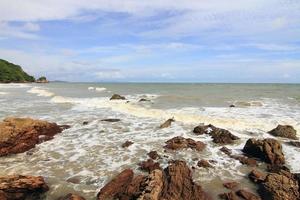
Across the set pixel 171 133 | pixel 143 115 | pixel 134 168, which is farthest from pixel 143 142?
pixel 143 115

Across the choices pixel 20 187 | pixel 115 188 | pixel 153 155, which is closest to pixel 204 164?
pixel 153 155

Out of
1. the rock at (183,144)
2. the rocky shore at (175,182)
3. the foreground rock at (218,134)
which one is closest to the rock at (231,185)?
the rocky shore at (175,182)

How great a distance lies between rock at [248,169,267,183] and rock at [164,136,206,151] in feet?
9.81

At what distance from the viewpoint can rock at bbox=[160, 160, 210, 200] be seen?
316 inches

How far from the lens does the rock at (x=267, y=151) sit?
430 inches

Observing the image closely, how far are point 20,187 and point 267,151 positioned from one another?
7.92 m

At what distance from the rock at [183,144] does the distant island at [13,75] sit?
114m

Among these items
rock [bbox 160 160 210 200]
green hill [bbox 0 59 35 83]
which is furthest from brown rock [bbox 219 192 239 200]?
green hill [bbox 0 59 35 83]

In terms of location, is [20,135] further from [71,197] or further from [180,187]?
[180,187]

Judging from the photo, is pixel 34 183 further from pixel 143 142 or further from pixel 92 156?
pixel 143 142

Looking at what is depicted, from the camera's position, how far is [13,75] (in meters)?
124

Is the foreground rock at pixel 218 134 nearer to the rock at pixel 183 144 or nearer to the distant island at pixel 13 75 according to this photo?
the rock at pixel 183 144

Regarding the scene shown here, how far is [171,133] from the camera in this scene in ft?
50.3

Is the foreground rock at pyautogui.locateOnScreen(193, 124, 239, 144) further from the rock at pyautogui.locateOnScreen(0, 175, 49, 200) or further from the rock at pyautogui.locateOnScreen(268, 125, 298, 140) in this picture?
the rock at pyautogui.locateOnScreen(0, 175, 49, 200)
